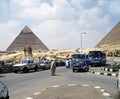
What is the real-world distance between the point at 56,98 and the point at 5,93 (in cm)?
479

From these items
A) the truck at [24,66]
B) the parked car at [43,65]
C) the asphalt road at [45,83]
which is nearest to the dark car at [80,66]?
the truck at [24,66]

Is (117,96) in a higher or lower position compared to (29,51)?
lower

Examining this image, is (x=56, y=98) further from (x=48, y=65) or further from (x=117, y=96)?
(x=48, y=65)

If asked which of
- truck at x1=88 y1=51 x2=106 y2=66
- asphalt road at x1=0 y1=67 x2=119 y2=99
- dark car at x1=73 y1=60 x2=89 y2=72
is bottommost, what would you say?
asphalt road at x1=0 y1=67 x2=119 y2=99

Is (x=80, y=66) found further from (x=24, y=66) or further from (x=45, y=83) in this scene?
(x=45, y=83)

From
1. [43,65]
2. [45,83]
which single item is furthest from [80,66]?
[45,83]

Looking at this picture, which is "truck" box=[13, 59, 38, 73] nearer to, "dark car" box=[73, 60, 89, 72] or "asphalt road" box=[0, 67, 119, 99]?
"dark car" box=[73, 60, 89, 72]

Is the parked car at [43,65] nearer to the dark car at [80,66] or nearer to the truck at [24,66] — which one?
the truck at [24,66]

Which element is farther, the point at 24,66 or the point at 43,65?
the point at 43,65

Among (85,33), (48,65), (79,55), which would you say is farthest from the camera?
(85,33)

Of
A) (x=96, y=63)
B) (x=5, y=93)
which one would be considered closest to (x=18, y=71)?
(x=96, y=63)

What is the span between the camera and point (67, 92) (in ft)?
55.1

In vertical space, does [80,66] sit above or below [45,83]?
above

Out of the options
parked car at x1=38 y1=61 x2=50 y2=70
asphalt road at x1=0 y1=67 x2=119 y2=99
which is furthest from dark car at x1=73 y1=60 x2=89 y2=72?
parked car at x1=38 y1=61 x2=50 y2=70
